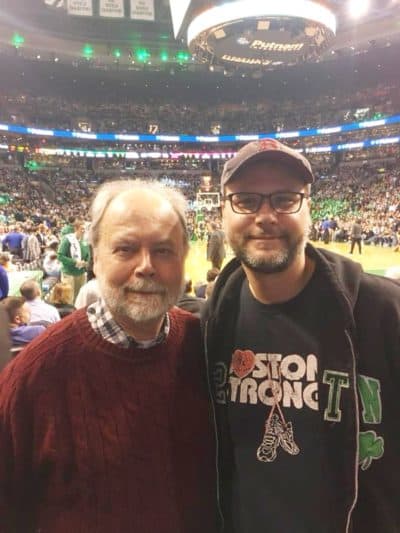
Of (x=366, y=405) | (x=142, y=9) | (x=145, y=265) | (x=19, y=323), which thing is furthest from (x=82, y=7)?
(x=366, y=405)

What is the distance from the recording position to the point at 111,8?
25.2 m

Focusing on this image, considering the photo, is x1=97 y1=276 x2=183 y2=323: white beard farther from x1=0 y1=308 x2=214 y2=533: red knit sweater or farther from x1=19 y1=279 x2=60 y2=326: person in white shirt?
x1=19 y1=279 x2=60 y2=326: person in white shirt

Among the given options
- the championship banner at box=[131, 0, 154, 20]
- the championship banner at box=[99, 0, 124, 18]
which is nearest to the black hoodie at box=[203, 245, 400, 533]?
the championship banner at box=[99, 0, 124, 18]

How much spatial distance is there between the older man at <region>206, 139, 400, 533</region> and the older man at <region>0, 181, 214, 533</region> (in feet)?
0.53

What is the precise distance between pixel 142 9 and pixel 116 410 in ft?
96.8

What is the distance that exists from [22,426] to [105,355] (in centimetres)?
35

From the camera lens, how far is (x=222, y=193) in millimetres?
1798

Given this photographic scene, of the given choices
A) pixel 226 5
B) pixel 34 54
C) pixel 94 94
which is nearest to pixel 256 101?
pixel 94 94

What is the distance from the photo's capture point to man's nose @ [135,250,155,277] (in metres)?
1.55

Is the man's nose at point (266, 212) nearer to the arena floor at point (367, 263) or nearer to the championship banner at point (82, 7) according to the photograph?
the arena floor at point (367, 263)

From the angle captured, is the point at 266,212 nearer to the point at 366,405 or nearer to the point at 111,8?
the point at 366,405

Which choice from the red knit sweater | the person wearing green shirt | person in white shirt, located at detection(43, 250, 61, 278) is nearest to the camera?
the red knit sweater

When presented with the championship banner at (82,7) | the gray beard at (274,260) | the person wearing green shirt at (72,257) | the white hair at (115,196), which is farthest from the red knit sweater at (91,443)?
the championship banner at (82,7)

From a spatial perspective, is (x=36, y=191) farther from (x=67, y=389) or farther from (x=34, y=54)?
(x=67, y=389)
